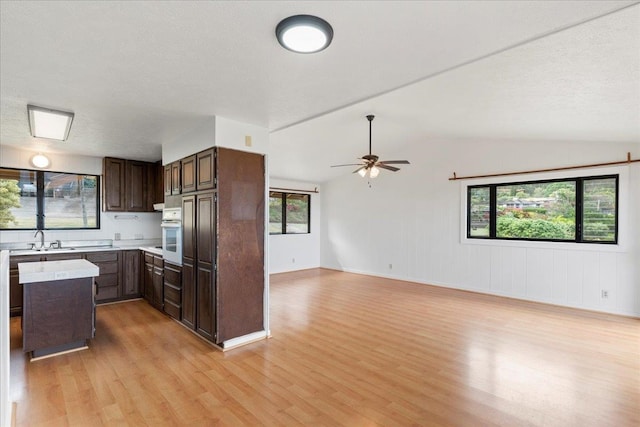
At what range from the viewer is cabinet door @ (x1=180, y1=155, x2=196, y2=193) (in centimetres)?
370

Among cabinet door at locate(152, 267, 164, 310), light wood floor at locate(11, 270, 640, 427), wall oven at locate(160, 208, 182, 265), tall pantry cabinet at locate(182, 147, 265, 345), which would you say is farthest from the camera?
cabinet door at locate(152, 267, 164, 310)

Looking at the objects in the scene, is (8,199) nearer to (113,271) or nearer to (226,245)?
(113,271)

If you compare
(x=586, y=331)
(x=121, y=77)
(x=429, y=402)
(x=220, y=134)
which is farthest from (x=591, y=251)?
(x=121, y=77)

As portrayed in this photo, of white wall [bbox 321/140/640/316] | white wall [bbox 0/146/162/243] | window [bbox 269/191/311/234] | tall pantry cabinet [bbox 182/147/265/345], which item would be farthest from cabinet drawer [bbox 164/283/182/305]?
white wall [bbox 321/140/640/316]

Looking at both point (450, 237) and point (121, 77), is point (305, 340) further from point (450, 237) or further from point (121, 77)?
point (450, 237)

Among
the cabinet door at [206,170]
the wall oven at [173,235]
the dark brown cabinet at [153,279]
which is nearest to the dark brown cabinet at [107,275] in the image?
the dark brown cabinet at [153,279]

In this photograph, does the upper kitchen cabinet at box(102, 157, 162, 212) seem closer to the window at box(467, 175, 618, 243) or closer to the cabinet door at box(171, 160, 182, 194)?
the cabinet door at box(171, 160, 182, 194)

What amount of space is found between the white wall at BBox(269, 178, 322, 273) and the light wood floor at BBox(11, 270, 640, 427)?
3537 millimetres

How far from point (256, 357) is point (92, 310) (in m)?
1.77

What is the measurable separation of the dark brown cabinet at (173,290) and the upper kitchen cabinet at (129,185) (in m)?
1.75

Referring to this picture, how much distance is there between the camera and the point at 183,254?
3891 millimetres

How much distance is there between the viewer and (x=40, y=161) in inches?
192

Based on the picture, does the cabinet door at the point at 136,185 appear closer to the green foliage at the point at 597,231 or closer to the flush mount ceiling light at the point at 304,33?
the flush mount ceiling light at the point at 304,33

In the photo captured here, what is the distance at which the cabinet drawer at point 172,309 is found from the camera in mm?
4034
